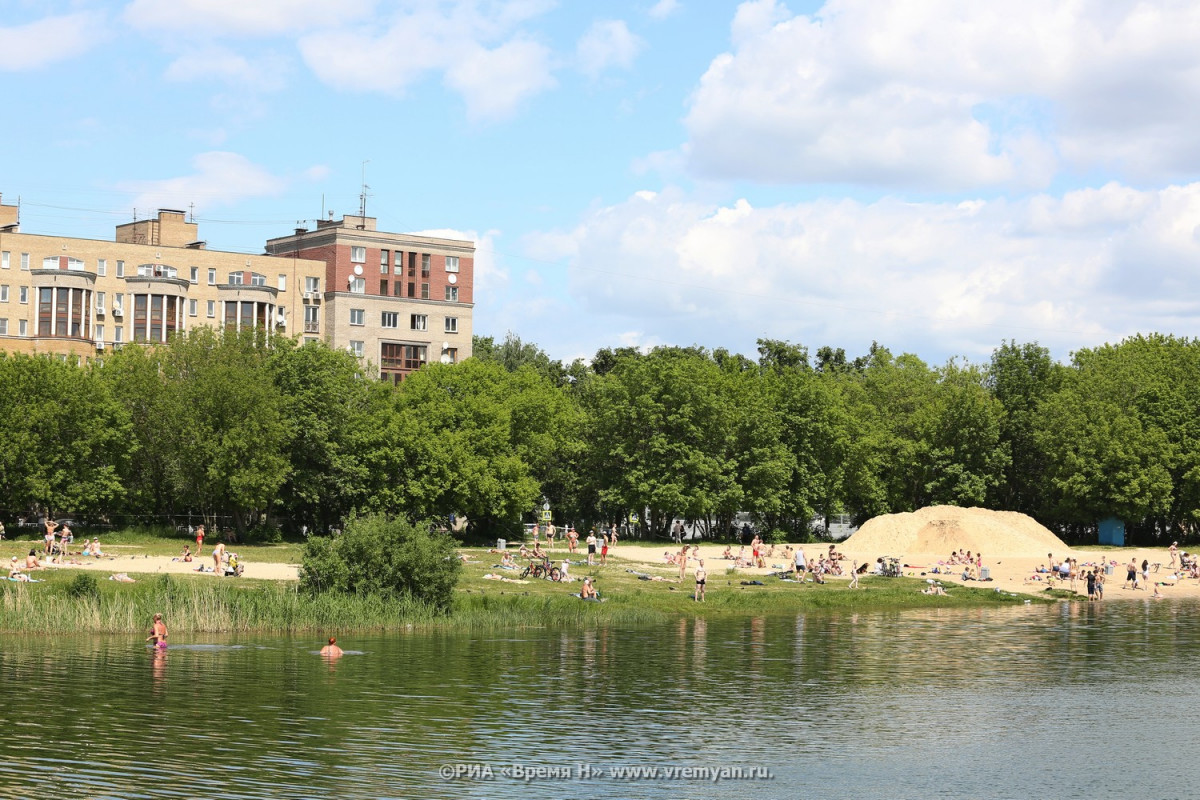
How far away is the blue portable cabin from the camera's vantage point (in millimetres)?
118062

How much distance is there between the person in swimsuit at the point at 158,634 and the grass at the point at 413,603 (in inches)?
141

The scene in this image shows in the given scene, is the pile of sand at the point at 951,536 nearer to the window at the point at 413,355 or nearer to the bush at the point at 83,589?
the bush at the point at 83,589

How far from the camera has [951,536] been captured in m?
107

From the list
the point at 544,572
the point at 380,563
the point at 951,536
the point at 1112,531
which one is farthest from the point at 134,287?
the point at 1112,531

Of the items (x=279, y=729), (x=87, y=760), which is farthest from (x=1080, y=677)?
(x=87, y=760)

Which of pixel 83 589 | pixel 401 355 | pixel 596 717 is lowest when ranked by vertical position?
pixel 596 717

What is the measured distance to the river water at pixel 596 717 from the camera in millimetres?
31609

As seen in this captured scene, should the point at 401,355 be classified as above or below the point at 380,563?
above

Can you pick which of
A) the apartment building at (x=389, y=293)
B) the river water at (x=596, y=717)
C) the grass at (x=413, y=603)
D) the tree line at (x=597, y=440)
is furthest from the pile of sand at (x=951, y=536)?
the apartment building at (x=389, y=293)

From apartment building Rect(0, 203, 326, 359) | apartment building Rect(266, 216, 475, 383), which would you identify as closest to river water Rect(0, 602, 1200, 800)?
apartment building Rect(0, 203, 326, 359)

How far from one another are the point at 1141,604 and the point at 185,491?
6325 centimetres

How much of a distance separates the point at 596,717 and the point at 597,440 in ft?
247

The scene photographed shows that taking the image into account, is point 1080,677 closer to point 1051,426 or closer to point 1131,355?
point 1051,426

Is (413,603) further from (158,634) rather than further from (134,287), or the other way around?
(134,287)
